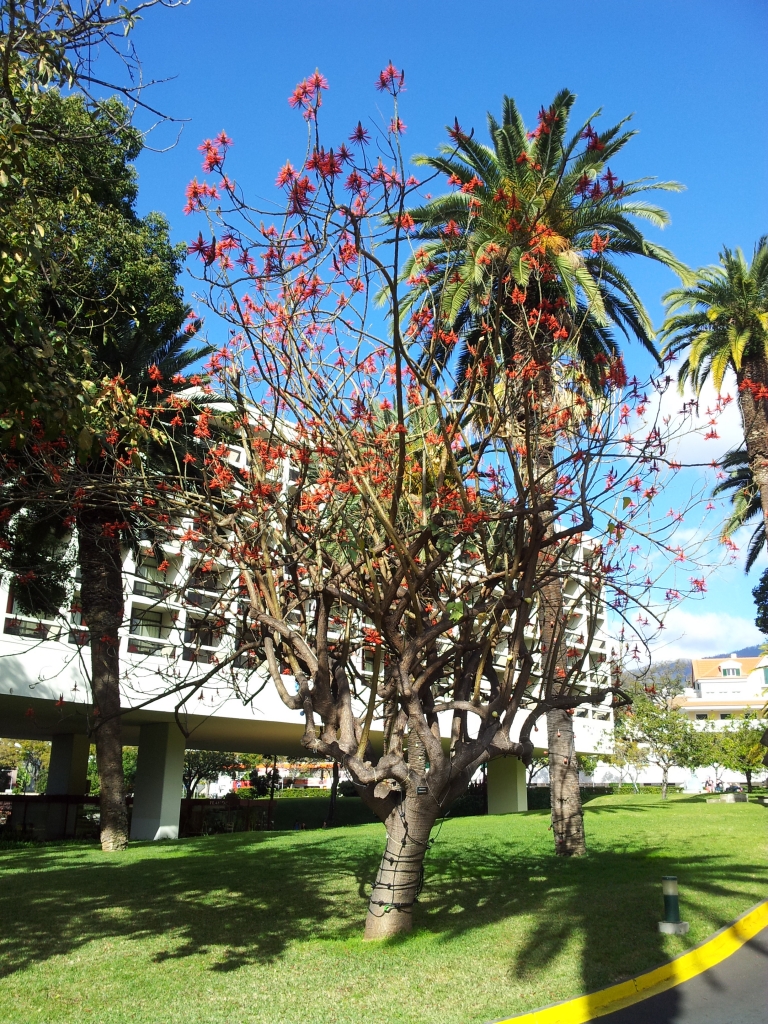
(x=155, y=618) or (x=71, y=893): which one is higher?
(x=155, y=618)

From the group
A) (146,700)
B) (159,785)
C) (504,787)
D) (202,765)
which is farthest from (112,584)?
(202,765)

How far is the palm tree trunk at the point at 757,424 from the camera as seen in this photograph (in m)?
18.4

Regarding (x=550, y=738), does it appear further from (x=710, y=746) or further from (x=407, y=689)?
(x=710, y=746)

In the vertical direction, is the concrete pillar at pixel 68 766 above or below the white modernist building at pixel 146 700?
below

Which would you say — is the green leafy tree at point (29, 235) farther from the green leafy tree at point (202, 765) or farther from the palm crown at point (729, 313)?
the green leafy tree at point (202, 765)

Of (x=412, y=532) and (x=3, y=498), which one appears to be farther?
(x=3, y=498)

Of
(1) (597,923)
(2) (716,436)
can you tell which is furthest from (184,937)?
(2) (716,436)

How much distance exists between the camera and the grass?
245 inches

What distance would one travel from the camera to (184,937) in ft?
26.5

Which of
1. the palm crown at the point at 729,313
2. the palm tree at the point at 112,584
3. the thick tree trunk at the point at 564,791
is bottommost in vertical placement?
the thick tree trunk at the point at 564,791

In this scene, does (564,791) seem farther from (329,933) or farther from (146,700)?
(146,700)

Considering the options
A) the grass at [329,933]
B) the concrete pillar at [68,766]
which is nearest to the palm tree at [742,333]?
the grass at [329,933]

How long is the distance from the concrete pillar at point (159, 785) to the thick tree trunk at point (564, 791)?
13453 mm

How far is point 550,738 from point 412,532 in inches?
277
